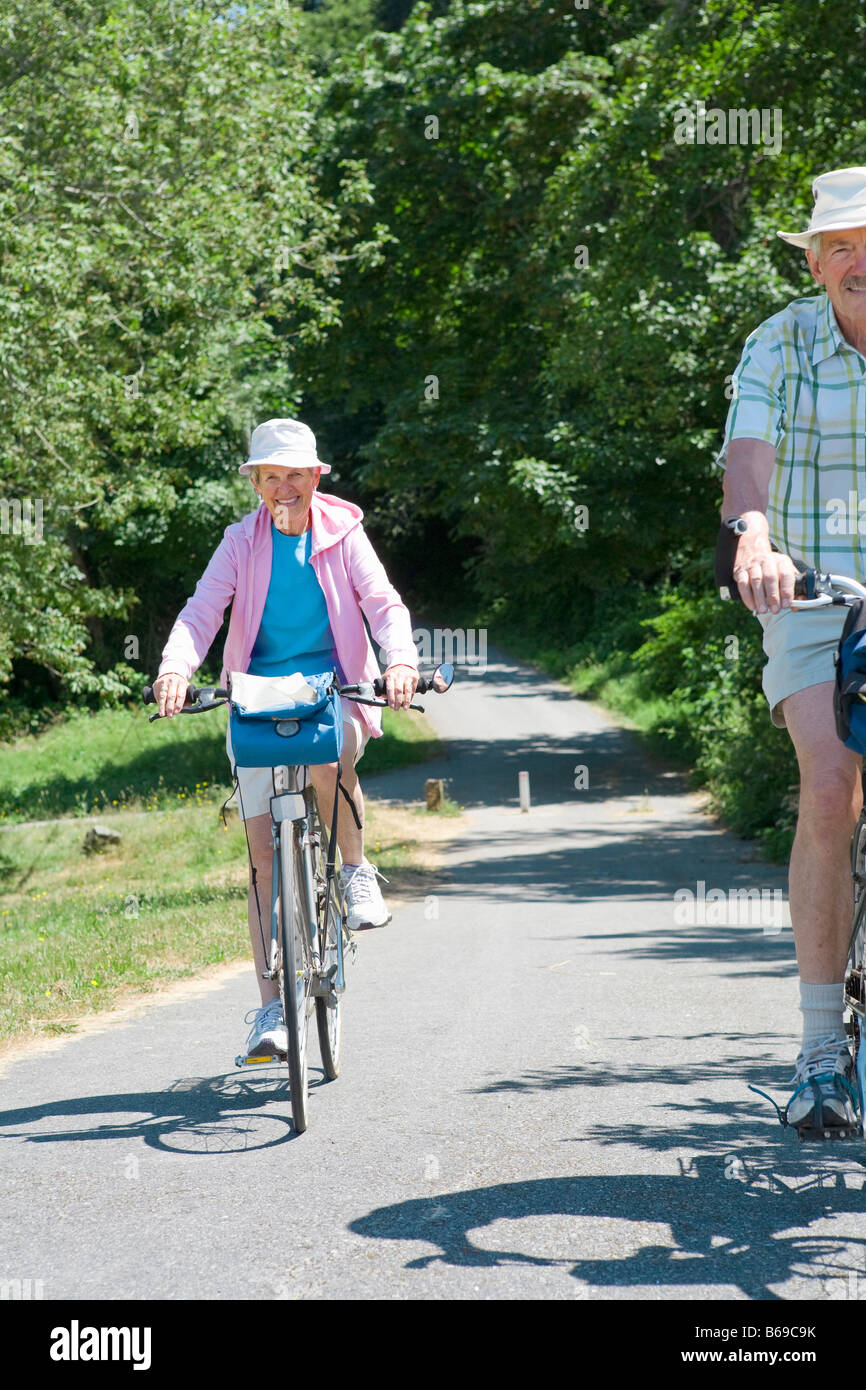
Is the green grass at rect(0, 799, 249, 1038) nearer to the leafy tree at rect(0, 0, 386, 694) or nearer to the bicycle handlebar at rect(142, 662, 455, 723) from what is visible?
the leafy tree at rect(0, 0, 386, 694)

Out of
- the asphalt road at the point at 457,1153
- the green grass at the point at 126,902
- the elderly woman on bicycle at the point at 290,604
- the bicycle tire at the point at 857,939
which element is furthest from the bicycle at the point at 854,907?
the green grass at the point at 126,902

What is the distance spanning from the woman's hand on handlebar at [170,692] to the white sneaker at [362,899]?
0.93 meters

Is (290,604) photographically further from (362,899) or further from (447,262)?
(447,262)

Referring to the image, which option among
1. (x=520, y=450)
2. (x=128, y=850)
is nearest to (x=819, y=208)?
(x=128, y=850)

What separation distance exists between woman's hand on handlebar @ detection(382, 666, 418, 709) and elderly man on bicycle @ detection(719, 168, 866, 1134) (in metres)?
1.26

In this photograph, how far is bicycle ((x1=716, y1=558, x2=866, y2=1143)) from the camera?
10.6 feet

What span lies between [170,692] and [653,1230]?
2.14 meters

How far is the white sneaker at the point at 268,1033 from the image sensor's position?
464cm

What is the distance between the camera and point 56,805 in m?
26.2

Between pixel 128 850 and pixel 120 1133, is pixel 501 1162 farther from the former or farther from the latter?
pixel 128 850

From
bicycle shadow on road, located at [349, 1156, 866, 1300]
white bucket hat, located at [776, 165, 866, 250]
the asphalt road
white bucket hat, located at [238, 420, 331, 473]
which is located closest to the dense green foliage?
the asphalt road

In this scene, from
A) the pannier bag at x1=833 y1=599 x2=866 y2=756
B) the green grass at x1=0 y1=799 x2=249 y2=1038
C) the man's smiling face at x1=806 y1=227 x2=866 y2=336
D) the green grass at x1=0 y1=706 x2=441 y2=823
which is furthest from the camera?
the green grass at x1=0 y1=706 x2=441 y2=823
